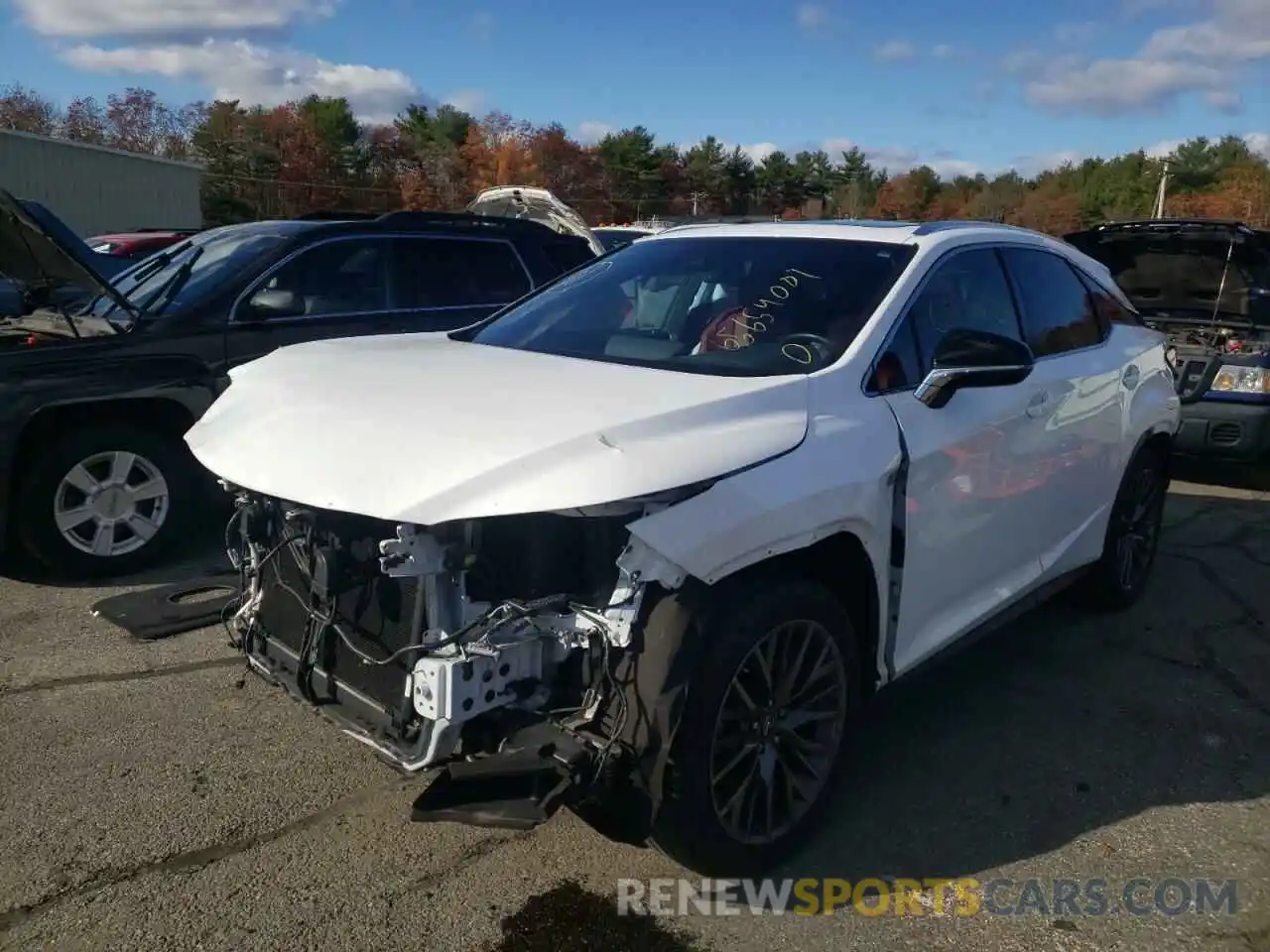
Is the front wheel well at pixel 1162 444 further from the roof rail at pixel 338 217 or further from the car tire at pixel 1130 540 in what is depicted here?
the roof rail at pixel 338 217

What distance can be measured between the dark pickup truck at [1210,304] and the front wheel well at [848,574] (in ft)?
16.6

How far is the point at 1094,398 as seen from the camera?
15.1 feet

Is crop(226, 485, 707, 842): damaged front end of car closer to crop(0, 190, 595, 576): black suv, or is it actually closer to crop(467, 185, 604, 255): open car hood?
crop(0, 190, 595, 576): black suv

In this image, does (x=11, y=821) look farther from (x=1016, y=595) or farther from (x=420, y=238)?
(x=420, y=238)

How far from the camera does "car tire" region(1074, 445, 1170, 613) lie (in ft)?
16.9

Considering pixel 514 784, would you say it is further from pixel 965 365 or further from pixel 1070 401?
pixel 1070 401

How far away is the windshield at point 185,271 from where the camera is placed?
19.2 ft

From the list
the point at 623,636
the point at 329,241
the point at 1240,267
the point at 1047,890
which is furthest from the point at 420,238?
the point at 1240,267

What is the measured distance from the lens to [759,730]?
300cm

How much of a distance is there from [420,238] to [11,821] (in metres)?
4.30

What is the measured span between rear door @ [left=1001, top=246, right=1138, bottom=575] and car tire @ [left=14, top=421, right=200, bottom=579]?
4.12 meters

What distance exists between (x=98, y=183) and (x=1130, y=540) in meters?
28.2

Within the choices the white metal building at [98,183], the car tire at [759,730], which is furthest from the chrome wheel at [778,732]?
the white metal building at [98,183]

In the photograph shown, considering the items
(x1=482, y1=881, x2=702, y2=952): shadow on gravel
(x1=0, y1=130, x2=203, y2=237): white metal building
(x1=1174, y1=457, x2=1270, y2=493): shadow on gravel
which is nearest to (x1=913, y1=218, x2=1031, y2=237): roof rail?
(x1=482, y1=881, x2=702, y2=952): shadow on gravel
